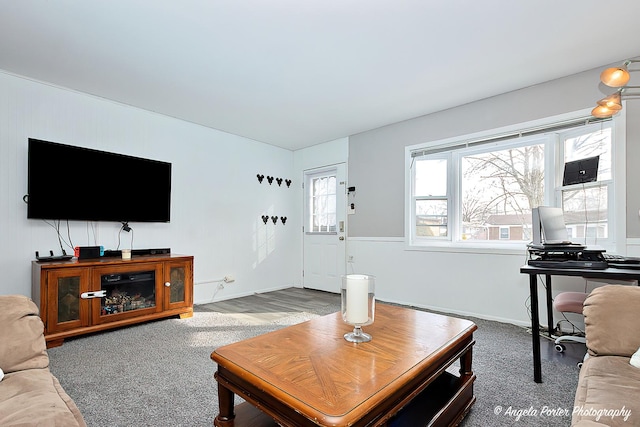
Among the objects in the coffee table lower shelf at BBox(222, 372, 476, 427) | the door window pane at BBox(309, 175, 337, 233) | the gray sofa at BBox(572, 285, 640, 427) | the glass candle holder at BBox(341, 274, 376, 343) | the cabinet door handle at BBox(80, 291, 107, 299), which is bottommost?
the coffee table lower shelf at BBox(222, 372, 476, 427)

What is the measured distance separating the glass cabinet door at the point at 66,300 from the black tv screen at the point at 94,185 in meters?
0.63

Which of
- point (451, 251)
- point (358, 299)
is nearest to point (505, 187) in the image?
point (451, 251)

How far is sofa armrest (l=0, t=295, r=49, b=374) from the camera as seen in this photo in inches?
45.2

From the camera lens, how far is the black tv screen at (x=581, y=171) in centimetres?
275

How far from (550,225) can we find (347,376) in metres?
2.09

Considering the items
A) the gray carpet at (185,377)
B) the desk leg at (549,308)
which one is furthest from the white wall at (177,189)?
the desk leg at (549,308)

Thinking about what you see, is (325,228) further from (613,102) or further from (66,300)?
(613,102)

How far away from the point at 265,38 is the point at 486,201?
9.23ft

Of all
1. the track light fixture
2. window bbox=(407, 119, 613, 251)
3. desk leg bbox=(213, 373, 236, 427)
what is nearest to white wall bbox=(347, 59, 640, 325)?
window bbox=(407, 119, 613, 251)

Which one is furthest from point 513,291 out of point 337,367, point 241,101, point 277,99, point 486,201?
point 241,101

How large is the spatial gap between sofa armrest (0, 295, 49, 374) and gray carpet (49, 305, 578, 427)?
595 mm

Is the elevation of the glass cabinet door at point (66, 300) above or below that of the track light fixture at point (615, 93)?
below

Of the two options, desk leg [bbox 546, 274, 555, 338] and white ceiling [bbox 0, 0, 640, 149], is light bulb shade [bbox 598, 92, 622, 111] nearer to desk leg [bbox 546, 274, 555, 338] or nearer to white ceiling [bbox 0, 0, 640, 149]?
white ceiling [bbox 0, 0, 640, 149]

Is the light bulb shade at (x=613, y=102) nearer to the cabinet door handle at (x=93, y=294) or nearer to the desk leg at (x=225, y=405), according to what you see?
the desk leg at (x=225, y=405)
